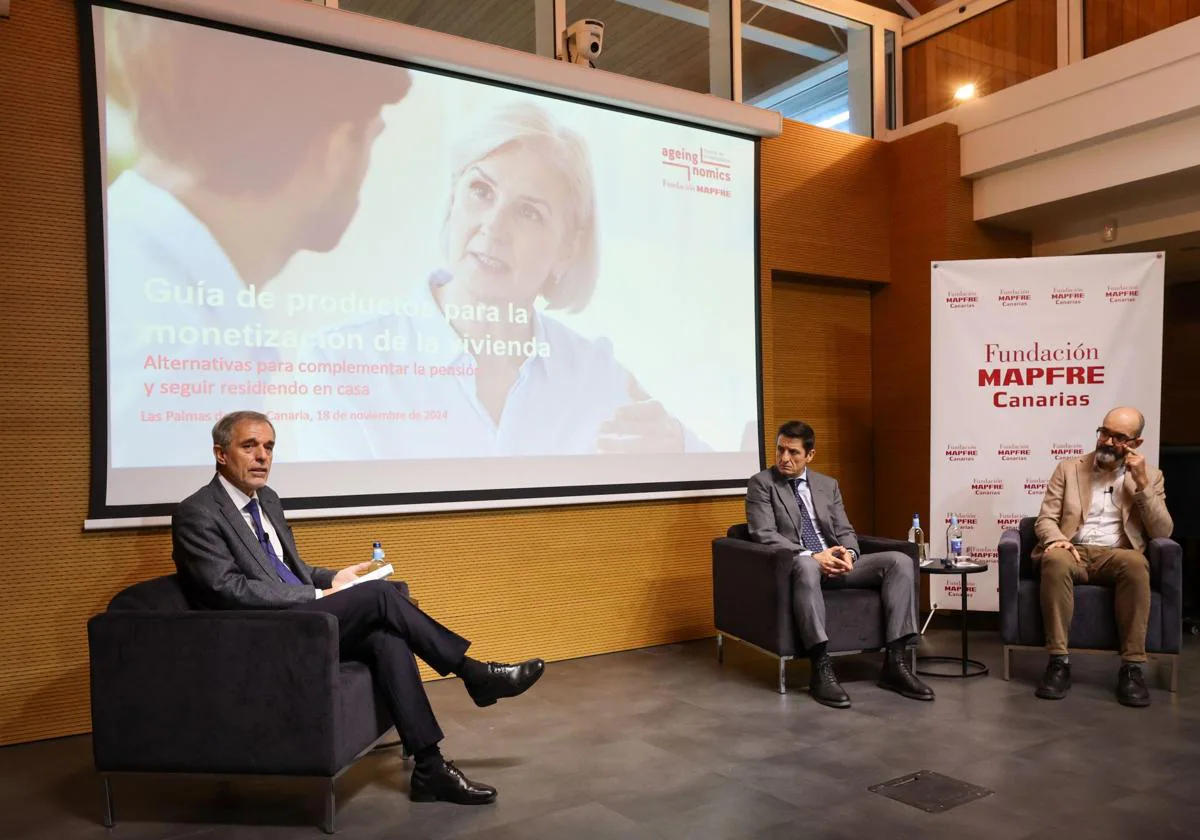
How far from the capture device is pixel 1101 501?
4.14 m

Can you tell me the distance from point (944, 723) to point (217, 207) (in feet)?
11.9

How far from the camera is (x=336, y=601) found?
2.87 metres

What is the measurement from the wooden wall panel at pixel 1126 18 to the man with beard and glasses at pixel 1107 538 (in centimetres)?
227

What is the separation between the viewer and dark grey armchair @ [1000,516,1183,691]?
152 inches

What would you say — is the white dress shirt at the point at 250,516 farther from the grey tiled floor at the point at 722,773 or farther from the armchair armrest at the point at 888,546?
the armchair armrest at the point at 888,546

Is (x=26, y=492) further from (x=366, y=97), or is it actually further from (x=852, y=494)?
(x=852, y=494)

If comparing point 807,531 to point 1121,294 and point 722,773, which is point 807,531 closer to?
point 722,773

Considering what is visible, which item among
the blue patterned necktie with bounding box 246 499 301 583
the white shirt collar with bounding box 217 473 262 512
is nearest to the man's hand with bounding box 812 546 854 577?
the blue patterned necktie with bounding box 246 499 301 583

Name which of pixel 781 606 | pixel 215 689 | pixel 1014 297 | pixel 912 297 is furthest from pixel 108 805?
pixel 912 297

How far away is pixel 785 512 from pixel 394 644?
2.08 metres

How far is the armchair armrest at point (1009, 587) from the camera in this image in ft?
13.4

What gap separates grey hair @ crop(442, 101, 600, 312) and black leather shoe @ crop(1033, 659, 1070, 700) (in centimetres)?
276

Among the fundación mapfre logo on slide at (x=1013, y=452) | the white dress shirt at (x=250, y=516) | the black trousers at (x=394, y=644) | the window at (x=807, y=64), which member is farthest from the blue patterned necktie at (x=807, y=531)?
the window at (x=807, y=64)

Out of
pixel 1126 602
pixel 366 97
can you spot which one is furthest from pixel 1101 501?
pixel 366 97
